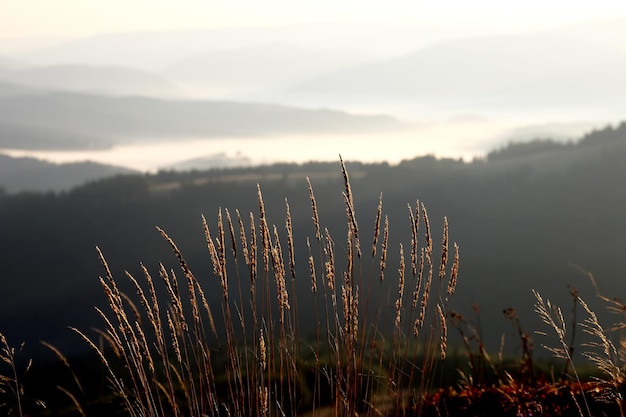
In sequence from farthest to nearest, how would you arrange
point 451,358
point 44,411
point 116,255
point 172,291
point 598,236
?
point 116,255, point 598,236, point 451,358, point 44,411, point 172,291

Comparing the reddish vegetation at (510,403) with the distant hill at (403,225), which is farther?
the distant hill at (403,225)

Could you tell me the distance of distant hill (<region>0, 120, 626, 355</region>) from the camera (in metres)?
13.3

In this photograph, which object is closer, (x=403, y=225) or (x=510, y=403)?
(x=510, y=403)

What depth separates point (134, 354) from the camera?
236 cm

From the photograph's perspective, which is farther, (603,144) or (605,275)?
(603,144)

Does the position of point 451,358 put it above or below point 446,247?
below

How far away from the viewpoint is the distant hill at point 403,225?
13.3 metres

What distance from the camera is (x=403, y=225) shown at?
16828 mm

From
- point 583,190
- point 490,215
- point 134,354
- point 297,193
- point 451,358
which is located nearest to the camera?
point 134,354

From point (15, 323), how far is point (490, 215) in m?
25.4

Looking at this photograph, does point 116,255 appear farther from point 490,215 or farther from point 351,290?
point 351,290

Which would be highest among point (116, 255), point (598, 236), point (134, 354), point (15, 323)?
point (134, 354)

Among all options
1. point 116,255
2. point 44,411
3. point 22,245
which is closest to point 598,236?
point 44,411

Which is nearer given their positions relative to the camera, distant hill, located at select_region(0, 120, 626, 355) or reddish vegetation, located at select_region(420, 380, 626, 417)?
reddish vegetation, located at select_region(420, 380, 626, 417)
